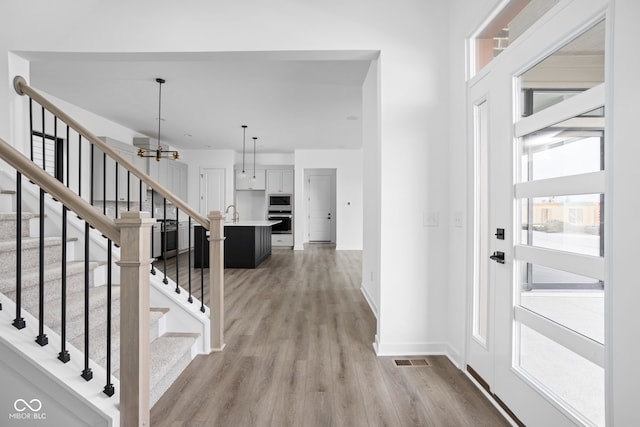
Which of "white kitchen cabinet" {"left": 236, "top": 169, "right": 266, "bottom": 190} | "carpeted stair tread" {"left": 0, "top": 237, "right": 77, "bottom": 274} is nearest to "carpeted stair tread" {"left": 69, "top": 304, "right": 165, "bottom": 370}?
"carpeted stair tread" {"left": 0, "top": 237, "right": 77, "bottom": 274}

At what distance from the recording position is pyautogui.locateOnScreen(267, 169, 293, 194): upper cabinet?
10453 mm

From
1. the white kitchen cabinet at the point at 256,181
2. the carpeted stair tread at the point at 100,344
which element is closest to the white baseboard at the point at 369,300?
the carpeted stair tread at the point at 100,344

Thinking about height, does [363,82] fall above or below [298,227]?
above

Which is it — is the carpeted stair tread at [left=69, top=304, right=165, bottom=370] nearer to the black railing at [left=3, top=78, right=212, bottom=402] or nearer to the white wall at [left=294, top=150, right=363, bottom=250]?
the black railing at [left=3, top=78, right=212, bottom=402]

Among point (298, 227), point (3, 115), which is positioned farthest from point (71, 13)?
point (298, 227)

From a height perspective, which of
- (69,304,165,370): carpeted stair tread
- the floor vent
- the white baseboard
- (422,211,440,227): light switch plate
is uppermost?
(422,211,440,227): light switch plate

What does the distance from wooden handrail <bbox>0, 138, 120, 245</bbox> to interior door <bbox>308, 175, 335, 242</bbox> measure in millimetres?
9298

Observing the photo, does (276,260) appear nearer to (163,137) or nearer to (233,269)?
(233,269)

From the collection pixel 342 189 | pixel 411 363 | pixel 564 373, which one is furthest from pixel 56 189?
pixel 342 189

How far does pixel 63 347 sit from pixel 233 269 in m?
Result: 5.01

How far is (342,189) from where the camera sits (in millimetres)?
9711

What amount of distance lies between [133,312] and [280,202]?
8885 mm

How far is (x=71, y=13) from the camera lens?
2.76 metres

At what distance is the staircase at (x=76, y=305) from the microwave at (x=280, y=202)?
769 centimetres
